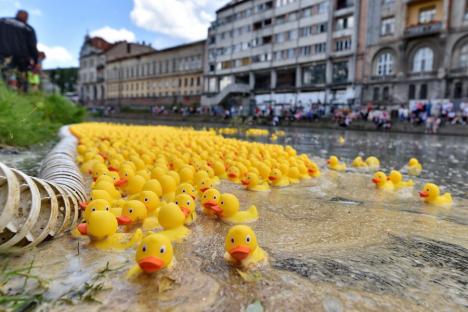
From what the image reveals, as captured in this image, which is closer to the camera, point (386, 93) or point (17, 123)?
point (17, 123)

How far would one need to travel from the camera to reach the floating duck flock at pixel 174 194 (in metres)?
2.29

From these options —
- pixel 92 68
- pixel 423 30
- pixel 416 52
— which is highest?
pixel 92 68

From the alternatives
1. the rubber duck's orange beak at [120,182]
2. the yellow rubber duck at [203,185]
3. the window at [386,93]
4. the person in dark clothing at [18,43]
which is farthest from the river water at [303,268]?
the window at [386,93]

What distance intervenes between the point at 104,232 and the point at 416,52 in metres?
35.3

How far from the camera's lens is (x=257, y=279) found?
2.16m

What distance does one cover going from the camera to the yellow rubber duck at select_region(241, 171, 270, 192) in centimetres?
463

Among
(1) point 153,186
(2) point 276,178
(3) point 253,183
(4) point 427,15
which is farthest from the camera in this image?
(4) point 427,15

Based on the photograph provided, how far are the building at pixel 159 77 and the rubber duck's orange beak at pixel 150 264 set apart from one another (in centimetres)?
5416

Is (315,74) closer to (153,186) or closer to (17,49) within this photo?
(17,49)

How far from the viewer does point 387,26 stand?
3406 centimetres

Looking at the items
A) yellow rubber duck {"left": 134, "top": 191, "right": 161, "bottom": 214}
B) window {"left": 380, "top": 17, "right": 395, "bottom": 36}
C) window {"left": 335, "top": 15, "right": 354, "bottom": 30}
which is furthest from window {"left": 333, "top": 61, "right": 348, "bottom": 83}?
yellow rubber duck {"left": 134, "top": 191, "right": 161, "bottom": 214}

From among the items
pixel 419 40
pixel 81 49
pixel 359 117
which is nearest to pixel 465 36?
pixel 419 40

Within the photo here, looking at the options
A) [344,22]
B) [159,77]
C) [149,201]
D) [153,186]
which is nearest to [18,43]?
[153,186]

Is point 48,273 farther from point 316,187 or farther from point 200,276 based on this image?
point 316,187
